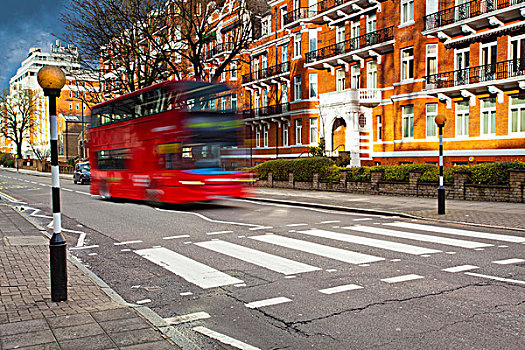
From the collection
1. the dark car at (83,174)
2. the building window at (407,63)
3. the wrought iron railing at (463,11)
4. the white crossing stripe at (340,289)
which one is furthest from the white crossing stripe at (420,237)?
the dark car at (83,174)

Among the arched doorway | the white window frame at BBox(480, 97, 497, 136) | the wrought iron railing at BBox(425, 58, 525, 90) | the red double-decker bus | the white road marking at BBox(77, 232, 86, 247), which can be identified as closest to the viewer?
the white road marking at BBox(77, 232, 86, 247)

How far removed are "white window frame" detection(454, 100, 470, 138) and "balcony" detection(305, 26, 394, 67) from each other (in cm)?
670

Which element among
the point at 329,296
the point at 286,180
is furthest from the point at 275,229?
the point at 286,180

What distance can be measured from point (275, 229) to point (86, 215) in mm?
7432

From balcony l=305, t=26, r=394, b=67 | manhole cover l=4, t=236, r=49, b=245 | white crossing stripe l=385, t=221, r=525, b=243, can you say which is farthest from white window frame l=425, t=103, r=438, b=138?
manhole cover l=4, t=236, r=49, b=245

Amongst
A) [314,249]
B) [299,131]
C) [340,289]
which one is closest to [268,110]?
[299,131]

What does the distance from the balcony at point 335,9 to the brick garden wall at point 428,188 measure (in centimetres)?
1593

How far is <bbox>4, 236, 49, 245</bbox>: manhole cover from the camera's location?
404 inches

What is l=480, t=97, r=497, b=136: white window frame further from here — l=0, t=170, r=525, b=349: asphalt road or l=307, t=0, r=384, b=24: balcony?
l=0, t=170, r=525, b=349: asphalt road

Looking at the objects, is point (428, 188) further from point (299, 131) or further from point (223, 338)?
point (299, 131)

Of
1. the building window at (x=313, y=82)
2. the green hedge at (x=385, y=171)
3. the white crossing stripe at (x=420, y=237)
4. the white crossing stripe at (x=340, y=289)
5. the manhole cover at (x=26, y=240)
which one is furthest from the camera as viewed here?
the building window at (x=313, y=82)

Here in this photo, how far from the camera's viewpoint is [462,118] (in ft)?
97.0

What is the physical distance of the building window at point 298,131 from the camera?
42.5m

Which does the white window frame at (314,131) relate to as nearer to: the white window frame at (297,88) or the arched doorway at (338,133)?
the arched doorway at (338,133)
